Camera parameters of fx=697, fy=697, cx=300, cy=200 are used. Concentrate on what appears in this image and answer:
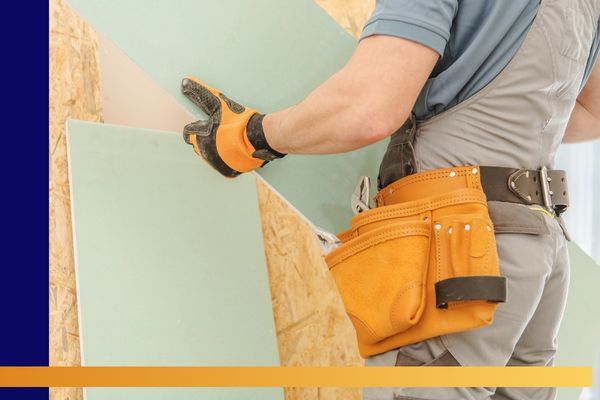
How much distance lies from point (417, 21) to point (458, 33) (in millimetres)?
150

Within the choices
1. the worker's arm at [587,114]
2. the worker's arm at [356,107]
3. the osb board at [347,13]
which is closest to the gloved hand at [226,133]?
the worker's arm at [356,107]

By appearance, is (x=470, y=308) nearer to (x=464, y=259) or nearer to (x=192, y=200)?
(x=464, y=259)

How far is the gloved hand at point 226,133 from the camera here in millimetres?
1570

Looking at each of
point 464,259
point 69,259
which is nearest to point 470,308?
point 464,259

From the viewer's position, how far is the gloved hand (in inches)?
61.8

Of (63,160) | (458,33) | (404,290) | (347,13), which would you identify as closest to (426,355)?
(404,290)

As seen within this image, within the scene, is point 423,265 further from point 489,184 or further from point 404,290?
point 489,184

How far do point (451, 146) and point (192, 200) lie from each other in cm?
90

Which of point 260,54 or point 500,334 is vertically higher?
point 260,54

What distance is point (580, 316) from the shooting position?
2.18 metres

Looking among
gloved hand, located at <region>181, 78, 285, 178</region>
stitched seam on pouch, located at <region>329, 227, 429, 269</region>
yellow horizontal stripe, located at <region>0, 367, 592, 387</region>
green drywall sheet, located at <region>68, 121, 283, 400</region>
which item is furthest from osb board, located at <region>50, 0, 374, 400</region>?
stitched seam on pouch, located at <region>329, 227, 429, 269</region>

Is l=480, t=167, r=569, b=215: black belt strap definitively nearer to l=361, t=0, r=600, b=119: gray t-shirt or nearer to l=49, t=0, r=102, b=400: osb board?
l=361, t=0, r=600, b=119: gray t-shirt

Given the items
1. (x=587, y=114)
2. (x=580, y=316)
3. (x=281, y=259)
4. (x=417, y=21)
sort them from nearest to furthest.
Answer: (x=417, y=21) < (x=587, y=114) < (x=580, y=316) < (x=281, y=259)
